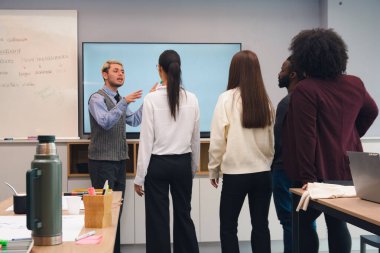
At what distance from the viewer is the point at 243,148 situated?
2393 millimetres

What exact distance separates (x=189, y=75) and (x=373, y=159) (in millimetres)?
2650

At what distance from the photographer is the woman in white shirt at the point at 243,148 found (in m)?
2.39

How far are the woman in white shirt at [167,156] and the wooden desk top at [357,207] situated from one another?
3.37 feet

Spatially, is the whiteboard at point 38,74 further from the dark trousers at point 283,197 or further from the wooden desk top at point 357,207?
the wooden desk top at point 357,207

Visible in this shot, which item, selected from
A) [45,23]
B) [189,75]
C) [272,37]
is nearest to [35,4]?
[45,23]

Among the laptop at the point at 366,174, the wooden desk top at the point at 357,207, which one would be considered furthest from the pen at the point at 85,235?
the laptop at the point at 366,174

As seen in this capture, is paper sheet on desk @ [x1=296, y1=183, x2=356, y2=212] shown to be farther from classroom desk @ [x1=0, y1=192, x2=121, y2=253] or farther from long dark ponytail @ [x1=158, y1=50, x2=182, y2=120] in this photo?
long dark ponytail @ [x1=158, y1=50, x2=182, y2=120]

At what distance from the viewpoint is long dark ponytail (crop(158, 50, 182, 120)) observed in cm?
259

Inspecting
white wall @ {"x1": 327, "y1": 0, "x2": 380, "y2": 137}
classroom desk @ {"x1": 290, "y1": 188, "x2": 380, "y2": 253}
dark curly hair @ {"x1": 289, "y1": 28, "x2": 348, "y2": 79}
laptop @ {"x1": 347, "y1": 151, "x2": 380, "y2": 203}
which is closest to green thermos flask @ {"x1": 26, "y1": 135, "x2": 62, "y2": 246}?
classroom desk @ {"x1": 290, "y1": 188, "x2": 380, "y2": 253}

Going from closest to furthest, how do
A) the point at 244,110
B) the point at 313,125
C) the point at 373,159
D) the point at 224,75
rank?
the point at 373,159 → the point at 313,125 → the point at 244,110 → the point at 224,75

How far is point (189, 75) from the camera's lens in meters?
4.07

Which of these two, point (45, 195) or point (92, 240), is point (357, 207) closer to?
point (92, 240)

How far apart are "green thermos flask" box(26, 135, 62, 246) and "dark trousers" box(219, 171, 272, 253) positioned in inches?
53.6

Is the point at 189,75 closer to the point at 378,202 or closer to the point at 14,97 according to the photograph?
the point at 14,97
